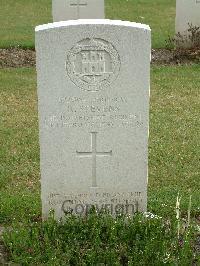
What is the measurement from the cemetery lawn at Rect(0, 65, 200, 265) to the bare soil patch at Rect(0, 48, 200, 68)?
405 millimetres

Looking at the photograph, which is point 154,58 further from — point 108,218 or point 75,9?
point 108,218

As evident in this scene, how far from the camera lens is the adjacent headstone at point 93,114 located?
462 centimetres

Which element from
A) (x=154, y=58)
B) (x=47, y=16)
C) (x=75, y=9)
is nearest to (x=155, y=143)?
(x=154, y=58)

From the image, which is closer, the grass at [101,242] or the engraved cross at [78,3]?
the grass at [101,242]

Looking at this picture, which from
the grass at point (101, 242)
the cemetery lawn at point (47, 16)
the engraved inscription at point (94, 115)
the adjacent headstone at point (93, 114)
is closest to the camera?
the grass at point (101, 242)

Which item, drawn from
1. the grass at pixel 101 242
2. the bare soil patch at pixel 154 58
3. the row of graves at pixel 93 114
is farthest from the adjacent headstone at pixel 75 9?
the grass at pixel 101 242

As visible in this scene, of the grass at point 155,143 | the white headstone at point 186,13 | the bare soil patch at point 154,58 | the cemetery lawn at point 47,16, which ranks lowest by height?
the grass at point 155,143

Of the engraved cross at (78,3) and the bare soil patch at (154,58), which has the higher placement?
the engraved cross at (78,3)

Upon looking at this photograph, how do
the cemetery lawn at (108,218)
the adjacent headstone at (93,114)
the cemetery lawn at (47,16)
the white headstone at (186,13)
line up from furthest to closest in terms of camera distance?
the cemetery lawn at (47,16)
the white headstone at (186,13)
the adjacent headstone at (93,114)
the cemetery lawn at (108,218)

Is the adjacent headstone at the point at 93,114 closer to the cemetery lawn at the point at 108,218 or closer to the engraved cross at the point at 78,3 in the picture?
the cemetery lawn at the point at 108,218

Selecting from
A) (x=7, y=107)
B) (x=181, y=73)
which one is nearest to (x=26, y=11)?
(x=181, y=73)

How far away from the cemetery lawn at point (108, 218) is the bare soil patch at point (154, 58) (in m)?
0.41

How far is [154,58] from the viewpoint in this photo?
11.5 meters

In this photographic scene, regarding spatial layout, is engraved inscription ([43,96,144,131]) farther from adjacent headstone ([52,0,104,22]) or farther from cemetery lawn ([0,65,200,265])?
adjacent headstone ([52,0,104,22])
